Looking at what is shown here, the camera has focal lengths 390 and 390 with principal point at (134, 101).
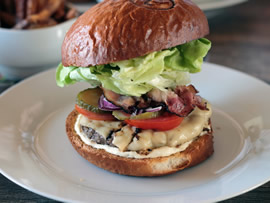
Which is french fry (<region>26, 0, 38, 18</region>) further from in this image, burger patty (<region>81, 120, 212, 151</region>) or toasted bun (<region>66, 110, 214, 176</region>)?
toasted bun (<region>66, 110, 214, 176</region>)

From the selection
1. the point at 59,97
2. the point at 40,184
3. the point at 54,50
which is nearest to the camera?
the point at 40,184

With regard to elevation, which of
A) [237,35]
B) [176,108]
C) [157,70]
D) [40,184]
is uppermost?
[157,70]

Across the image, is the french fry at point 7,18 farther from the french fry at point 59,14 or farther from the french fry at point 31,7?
the french fry at point 59,14

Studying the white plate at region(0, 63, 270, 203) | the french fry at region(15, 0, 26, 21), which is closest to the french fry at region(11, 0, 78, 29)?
the french fry at region(15, 0, 26, 21)

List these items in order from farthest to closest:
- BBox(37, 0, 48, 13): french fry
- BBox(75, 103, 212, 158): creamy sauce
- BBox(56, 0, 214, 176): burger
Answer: BBox(37, 0, 48, 13): french fry, BBox(75, 103, 212, 158): creamy sauce, BBox(56, 0, 214, 176): burger

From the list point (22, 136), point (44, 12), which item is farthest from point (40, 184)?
point (44, 12)

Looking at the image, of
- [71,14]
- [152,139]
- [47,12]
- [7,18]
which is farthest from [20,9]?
[152,139]

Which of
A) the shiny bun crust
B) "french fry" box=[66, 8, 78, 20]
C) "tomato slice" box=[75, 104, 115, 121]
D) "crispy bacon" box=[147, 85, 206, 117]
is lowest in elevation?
"french fry" box=[66, 8, 78, 20]

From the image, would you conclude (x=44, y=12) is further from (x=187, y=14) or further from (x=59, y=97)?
(x=187, y=14)
